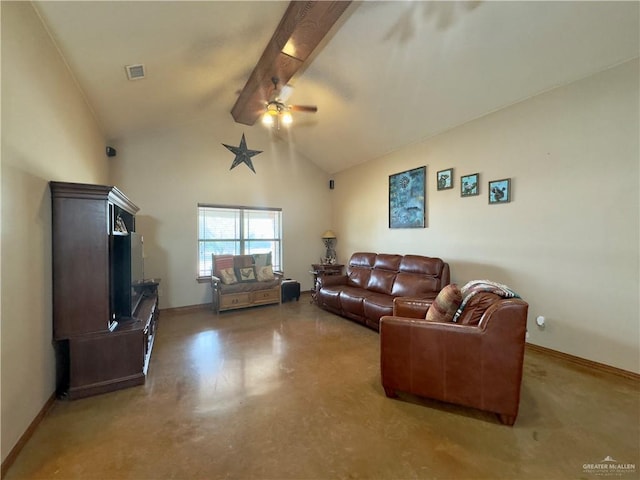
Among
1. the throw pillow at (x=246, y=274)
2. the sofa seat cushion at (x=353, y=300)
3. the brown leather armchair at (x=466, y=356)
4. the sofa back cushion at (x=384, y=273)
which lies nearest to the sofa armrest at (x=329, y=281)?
the sofa seat cushion at (x=353, y=300)

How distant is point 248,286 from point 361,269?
2.11 meters

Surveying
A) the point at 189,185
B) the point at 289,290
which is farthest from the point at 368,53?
the point at 289,290

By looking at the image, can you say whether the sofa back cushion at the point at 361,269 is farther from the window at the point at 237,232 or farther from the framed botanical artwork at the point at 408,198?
the window at the point at 237,232

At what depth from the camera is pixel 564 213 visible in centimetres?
288

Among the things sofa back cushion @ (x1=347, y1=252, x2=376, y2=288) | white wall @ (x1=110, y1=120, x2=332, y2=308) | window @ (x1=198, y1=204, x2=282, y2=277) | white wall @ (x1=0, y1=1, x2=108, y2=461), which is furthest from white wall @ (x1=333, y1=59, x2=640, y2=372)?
white wall @ (x1=0, y1=1, x2=108, y2=461)

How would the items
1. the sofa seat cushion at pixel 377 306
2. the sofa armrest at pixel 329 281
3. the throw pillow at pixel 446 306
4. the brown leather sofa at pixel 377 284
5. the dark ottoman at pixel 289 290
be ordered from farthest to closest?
1. the dark ottoman at pixel 289 290
2. the sofa armrest at pixel 329 281
3. the brown leather sofa at pixel 377 284
4. the sofa seat cushion at pixel 377 306
5. the throw pillow at pixel 446 306

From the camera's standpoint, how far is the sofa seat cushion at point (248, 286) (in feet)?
15.5

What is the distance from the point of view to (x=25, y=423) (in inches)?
69.6

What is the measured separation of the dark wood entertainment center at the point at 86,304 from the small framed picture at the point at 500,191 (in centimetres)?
425

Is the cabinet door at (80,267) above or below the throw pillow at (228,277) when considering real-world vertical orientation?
above

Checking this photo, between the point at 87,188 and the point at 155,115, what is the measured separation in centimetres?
248

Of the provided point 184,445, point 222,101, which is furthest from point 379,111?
point 184,445

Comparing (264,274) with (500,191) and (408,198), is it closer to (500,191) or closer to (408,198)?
(408,198)

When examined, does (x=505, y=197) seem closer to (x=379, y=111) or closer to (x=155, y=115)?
(x=379, y=111)
